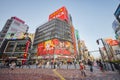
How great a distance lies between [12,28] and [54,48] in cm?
4279

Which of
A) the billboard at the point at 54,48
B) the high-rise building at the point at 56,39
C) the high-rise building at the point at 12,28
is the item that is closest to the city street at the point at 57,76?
the high-rise building at the point at 56,39

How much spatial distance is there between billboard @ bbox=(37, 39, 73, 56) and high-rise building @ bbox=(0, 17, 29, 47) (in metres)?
25.6

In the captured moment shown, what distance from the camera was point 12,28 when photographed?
2712 inches

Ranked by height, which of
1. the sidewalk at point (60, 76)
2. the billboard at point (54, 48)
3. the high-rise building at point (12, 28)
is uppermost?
the high-rise building at point (12, 28)

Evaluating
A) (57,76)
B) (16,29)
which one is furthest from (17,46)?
(57,76)

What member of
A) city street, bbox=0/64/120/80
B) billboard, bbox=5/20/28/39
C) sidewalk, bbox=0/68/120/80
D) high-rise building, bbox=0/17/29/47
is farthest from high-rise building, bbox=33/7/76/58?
sidewalk, bbox=0/68/120/80

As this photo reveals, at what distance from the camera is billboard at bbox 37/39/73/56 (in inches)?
1935

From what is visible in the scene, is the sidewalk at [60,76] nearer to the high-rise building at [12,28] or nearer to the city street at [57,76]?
the city street at [57,76]

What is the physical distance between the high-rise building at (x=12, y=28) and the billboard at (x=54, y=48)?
2560 cm

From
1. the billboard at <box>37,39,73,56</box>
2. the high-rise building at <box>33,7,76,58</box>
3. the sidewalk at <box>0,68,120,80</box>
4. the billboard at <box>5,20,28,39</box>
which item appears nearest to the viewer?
the sidewalk at <box>0,68,120,80</box>

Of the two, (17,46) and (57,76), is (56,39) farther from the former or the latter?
(57,76)

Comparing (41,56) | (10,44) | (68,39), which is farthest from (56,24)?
(10,44)

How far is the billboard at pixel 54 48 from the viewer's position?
49156 millimetres

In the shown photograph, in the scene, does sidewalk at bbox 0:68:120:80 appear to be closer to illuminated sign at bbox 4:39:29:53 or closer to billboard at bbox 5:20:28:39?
illuminated sign at bbox 4:39:29:53
